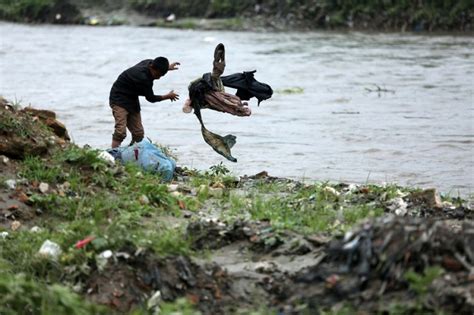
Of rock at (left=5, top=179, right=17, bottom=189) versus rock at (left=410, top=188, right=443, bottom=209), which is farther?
rock at (left=410, top=188, right=443, bottom=209)

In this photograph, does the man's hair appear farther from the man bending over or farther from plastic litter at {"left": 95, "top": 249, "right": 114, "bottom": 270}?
plastic litter at {"left": 95, "top": 249, "right": 114, "bottom": 270}

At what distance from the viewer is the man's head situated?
949 centimetres

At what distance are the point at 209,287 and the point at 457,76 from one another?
14.7 meters

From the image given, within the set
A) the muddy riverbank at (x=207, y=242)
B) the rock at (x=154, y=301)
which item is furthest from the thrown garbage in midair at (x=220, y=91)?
the rock at (x=154, y=301)

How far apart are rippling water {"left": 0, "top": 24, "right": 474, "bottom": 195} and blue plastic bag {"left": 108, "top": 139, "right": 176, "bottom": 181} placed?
2078 mm

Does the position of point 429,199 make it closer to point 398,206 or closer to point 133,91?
point 398,206

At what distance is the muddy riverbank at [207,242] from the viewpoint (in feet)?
16.0

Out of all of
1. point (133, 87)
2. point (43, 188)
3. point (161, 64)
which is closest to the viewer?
point (43, 188)

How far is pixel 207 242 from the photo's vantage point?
20.3 feet

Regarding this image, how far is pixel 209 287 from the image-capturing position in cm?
552

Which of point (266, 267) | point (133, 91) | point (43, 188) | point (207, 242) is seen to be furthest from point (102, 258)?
point (133, 91)

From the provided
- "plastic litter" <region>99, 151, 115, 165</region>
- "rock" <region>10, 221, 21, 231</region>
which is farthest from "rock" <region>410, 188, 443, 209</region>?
"rock" <region>10, 221, 21, 231</region>

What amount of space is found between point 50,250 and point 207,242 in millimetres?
987

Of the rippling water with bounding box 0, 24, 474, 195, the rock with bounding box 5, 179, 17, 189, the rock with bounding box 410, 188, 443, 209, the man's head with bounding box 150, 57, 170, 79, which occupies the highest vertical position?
the man's head with bounding box 150, 57, 170, 79
